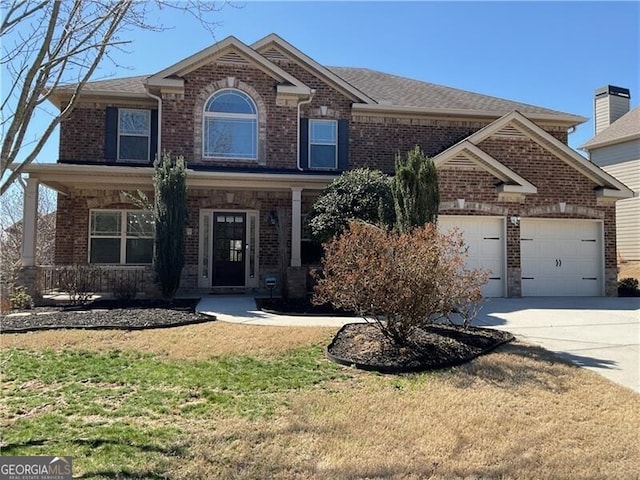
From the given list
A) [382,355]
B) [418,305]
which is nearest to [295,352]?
[382,355]

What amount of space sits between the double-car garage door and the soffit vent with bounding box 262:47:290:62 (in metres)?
7.79

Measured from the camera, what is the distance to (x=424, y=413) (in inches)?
190

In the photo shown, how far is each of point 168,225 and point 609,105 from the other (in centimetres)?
2465

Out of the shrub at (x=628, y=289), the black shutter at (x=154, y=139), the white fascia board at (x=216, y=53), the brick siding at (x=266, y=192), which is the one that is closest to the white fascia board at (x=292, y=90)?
the white fascia board at (x=216, y=53)

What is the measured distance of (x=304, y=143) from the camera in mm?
15438

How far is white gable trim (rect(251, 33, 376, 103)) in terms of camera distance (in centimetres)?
1576

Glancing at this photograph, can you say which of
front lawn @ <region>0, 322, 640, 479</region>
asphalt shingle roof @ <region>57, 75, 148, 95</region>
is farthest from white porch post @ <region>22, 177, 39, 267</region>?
front lawn @ <region>0, 322, 640, 479</region>

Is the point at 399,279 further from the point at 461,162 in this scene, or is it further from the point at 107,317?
the point at 461,162

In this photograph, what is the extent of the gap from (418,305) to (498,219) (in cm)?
800

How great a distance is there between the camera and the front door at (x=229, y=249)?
1441cm

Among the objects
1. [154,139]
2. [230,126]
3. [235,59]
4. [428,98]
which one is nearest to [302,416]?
[230,126]

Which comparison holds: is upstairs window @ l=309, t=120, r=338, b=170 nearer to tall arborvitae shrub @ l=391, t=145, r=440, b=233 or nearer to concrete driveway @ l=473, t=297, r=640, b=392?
tall arborvitae shrub @ l=391, t=145, r=440, b=233

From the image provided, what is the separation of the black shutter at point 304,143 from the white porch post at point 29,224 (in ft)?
24.8

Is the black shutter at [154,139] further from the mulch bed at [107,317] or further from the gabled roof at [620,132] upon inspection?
the gabled roof at [620,132]
